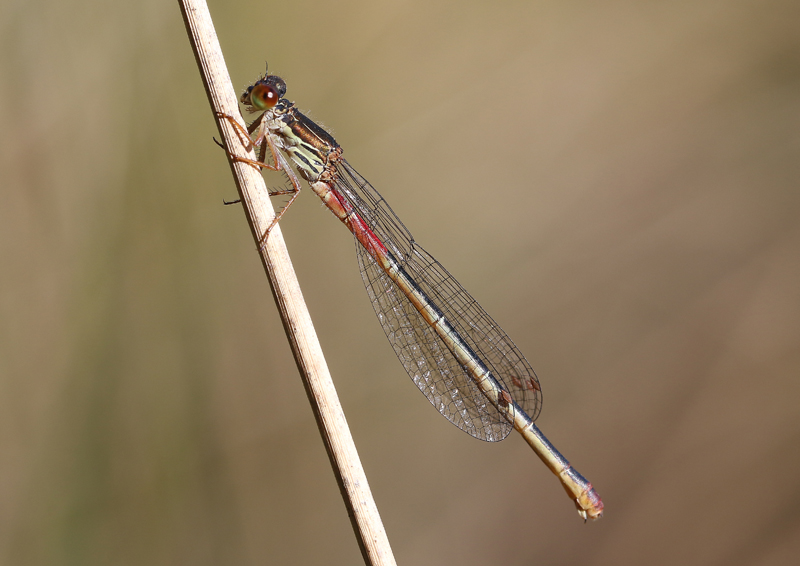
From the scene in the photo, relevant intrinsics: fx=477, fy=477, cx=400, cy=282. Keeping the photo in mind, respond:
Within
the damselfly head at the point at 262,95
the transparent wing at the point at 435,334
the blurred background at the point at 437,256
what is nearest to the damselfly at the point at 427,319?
the transparent wing at the point at 435,334

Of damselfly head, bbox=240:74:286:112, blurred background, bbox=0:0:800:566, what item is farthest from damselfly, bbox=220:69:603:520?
blurred background, bbox=0:0:800:566

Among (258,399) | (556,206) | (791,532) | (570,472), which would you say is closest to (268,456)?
(258,399)

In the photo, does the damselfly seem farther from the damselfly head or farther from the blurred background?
the blurred background

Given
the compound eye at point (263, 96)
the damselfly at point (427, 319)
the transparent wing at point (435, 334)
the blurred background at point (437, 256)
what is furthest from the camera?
the blurred background at point (437, 256)

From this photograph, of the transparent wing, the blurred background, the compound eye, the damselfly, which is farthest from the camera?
the blurred background

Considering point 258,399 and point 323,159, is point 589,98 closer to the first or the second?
point 323,159

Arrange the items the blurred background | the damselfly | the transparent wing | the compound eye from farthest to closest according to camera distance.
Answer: the blurred background
the transparent wing
the damselfly
the compound eye

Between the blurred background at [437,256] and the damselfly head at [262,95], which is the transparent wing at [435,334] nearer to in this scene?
the damselfly head at [262,95]
